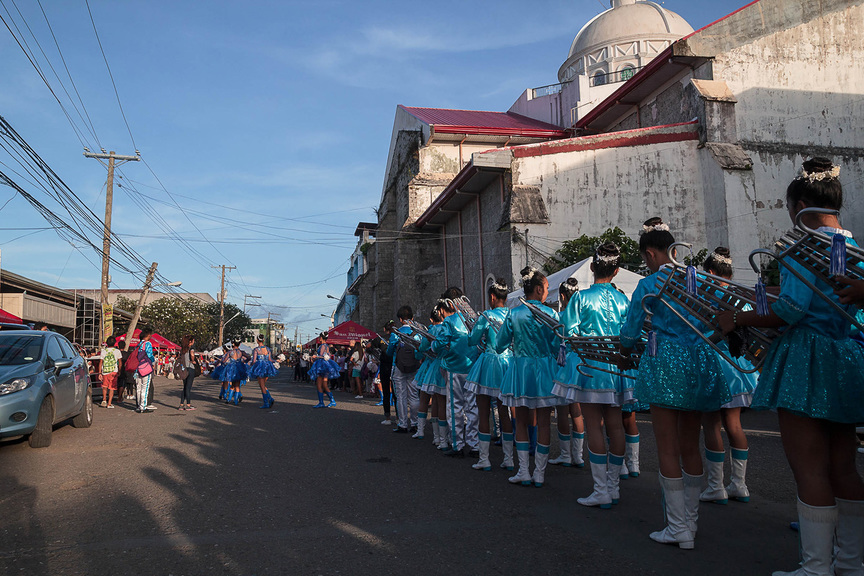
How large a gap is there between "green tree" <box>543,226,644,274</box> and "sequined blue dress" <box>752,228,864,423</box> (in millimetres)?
15763

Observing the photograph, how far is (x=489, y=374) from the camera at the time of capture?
22.0ft

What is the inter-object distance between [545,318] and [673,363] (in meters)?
1.68

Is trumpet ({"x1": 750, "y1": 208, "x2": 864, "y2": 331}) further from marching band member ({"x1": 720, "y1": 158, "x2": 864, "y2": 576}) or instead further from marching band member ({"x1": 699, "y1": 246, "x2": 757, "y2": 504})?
marching band member ({"x1": 699, "y1": 246, "x2": 757, "y2": 504})

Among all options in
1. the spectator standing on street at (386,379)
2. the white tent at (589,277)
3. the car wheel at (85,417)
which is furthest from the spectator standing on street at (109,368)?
the white tent at (589,277)

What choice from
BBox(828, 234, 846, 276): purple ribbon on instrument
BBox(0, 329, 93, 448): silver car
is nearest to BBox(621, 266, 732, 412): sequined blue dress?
BBox(828, 234, 846, 276): purple ribbon on instrument

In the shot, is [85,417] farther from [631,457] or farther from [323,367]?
[631,457]

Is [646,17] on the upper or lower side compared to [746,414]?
upper

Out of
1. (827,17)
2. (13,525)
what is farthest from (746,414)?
(827,17)

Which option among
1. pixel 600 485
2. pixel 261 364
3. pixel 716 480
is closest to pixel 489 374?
pixel 600 485

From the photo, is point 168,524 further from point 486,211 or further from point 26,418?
point 486,211

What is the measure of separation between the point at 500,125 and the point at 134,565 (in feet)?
106

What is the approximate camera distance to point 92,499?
5.43 meters

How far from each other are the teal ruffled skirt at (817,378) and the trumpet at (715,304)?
0.22 metres

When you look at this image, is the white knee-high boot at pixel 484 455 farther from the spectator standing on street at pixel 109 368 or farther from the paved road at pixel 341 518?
the spectator standing on street at pixel 109 368
